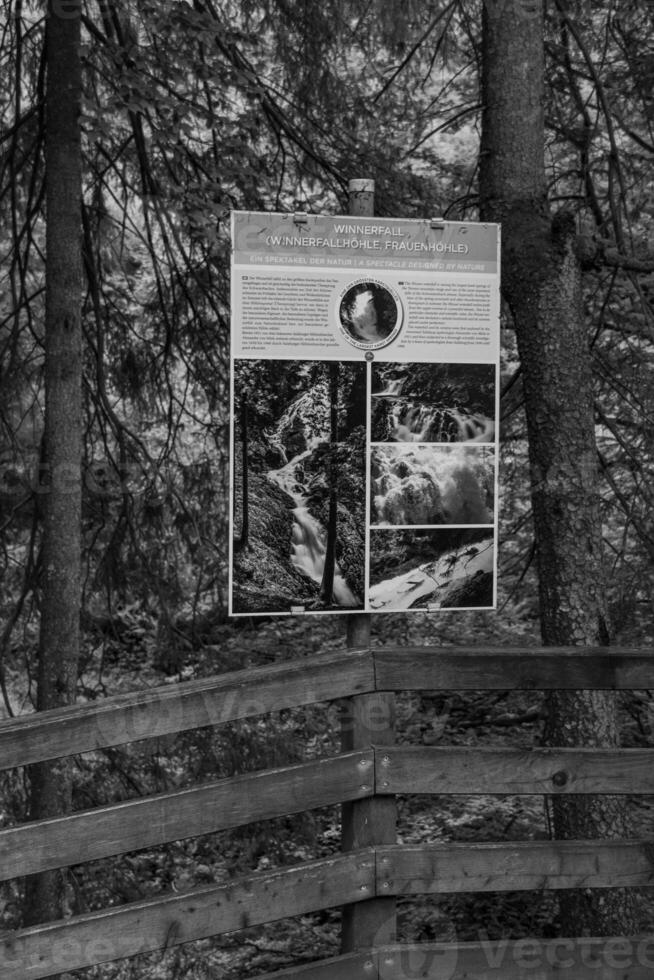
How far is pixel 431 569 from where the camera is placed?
11.0 ft

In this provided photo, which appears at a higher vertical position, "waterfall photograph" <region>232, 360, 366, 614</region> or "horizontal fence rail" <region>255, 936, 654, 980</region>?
"waterfall photograph" <region>232, 360, 366, 614</region>

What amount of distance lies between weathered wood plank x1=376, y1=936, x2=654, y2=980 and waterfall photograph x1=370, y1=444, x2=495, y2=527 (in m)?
1.22

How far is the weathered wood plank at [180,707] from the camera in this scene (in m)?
2.76

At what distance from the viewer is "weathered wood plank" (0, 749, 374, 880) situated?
2736mm

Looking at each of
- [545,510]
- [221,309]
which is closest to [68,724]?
[545,510]

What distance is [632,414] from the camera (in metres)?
6.37

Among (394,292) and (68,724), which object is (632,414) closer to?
(394,292)

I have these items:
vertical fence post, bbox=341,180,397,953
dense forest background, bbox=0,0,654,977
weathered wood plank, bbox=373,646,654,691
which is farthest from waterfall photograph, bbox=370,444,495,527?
dense forest background, bbox=0,0,654,977

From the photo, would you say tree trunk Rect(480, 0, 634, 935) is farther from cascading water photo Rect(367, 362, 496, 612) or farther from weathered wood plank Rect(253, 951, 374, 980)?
weathered wood plank Rect(253, 951, 374, 980)

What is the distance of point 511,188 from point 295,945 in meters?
3.90

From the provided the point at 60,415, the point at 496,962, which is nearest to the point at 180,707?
the point at 496,962

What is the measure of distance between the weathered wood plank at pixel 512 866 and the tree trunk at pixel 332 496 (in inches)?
30.1

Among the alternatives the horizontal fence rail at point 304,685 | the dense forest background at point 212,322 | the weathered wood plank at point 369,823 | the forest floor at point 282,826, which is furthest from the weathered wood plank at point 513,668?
the dense forest background at point 212,322

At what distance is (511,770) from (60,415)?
2679 millimetres
